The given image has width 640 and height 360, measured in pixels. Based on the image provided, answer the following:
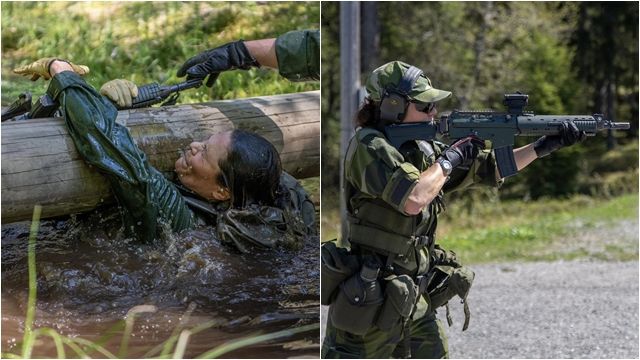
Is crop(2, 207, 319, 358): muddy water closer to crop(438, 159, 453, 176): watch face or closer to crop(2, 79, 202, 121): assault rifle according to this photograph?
crop(2, 79, 202, 121): assault rifle

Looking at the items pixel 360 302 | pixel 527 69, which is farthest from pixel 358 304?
pixel 527 69

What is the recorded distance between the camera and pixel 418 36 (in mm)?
14414

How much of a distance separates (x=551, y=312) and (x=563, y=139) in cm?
307

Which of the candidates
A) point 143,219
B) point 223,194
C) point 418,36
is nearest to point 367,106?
point 223,194

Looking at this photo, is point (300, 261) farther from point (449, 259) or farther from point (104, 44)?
point (104, 44)

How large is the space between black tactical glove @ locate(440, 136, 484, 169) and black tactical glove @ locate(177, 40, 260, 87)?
785 millimetres

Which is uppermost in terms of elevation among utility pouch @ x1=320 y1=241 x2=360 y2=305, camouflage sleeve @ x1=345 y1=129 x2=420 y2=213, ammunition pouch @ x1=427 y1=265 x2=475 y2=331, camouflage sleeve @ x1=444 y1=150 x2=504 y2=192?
camouflage sleeve @ x1=345 y1=129 x2=420 y2=213

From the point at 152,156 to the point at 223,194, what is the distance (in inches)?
11.3

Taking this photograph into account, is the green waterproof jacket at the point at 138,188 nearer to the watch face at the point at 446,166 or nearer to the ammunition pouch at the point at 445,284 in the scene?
the watch face at the point at 446,166

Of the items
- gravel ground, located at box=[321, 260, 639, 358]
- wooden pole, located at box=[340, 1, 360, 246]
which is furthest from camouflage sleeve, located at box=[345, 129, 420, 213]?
wooden pole, located at box=[340, 1, 360, 246]

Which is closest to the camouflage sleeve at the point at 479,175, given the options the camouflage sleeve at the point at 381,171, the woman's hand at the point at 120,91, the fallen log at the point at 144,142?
the camouflage sleeve at the point at 381,171

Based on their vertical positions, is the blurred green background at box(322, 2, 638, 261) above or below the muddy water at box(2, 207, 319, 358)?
below

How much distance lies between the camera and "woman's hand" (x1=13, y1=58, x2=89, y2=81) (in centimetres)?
317

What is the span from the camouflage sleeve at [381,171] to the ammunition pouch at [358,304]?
0.35 m
